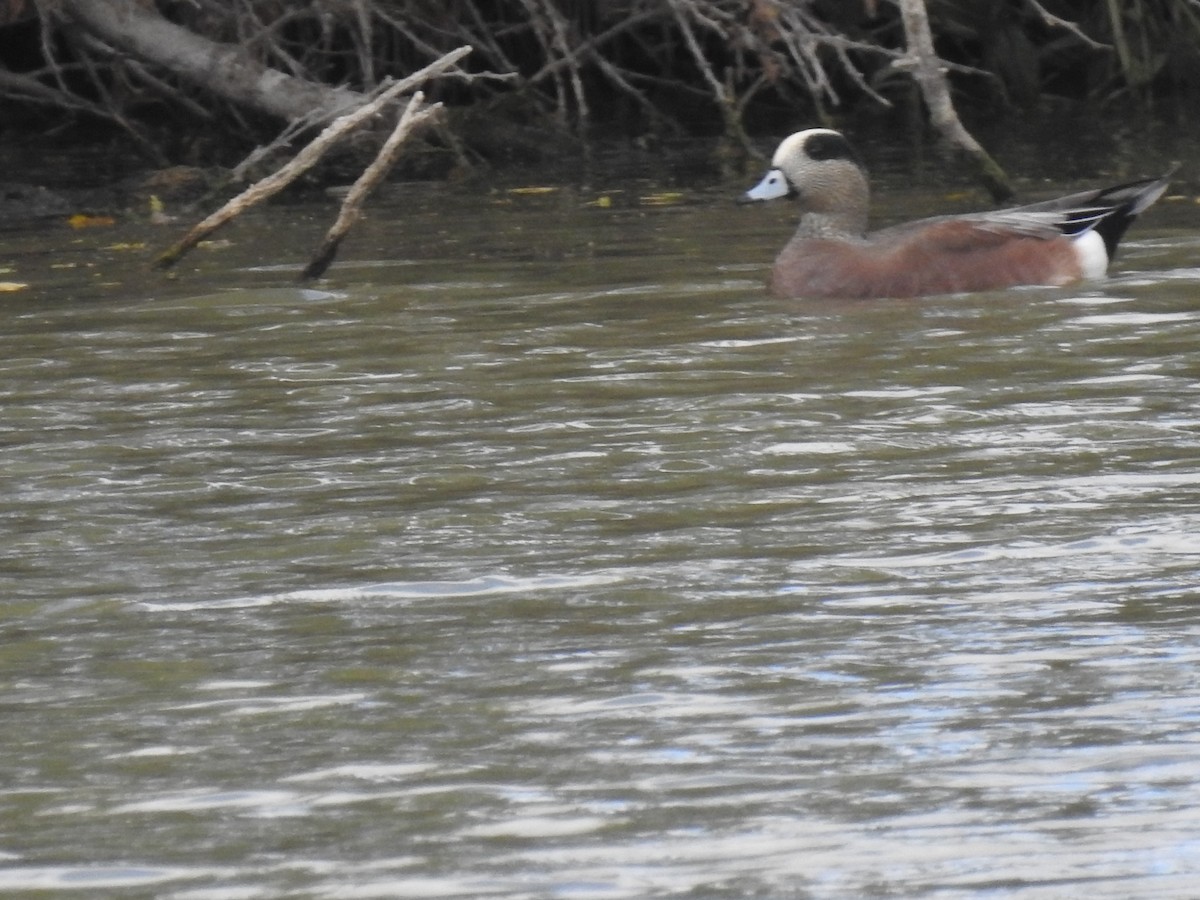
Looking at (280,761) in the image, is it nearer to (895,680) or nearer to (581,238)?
(895,680)

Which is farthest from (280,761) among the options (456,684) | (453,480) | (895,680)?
(453,480)

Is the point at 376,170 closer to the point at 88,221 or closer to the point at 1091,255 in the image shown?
the point at 1091,255

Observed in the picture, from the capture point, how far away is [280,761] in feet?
11.5

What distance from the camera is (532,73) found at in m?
15.0

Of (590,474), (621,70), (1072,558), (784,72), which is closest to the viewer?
(1072,558)

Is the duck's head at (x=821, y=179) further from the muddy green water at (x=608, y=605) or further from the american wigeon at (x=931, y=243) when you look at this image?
the muddy green water at (x=608, y=605)

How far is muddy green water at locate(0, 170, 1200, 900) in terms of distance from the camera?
3145 mm

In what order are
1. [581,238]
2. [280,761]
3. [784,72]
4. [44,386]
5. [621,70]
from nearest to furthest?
[280,761], [44,386], [581,238], [784,72], [621,70]

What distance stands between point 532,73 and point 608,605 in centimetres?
1097

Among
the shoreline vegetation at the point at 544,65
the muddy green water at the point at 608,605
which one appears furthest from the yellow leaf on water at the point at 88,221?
the muddy green water at the point at 608,605

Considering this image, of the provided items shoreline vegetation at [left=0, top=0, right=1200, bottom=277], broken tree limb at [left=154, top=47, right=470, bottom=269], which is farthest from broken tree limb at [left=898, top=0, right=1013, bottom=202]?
broken tree limb at [left=154, top=47, right=470, bottom=269]

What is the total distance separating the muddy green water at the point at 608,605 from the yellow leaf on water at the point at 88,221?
124 inches

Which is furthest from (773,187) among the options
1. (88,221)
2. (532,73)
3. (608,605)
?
(532,73)

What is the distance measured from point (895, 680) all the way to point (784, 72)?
879 cm
